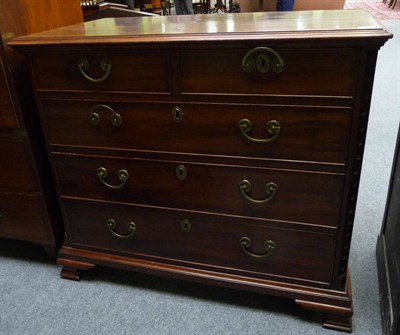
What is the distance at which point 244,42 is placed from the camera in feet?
2.71

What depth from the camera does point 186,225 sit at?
1.11 m

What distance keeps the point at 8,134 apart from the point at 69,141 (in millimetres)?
222

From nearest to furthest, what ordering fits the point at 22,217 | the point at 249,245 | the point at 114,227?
the point at 249,245 → the point at 114,227 → the point at 22,217

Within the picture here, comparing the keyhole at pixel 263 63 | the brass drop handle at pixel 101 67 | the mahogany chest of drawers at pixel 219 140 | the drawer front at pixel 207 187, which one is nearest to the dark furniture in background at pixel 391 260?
the mahogany chest of drawers at pixel 219 140

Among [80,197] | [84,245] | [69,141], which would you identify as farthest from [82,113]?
[84,245]

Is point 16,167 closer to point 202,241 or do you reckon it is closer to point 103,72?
point 103,72

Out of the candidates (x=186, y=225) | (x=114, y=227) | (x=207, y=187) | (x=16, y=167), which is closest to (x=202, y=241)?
(x=186, y=225)

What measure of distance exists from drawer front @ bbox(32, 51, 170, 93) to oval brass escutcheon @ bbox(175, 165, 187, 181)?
0.68ft

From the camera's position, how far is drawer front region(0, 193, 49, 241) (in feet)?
4.16

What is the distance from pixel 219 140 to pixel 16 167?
676 mm

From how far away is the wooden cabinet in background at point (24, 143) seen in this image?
3.61 feet

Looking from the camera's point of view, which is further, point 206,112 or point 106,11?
point 106,11

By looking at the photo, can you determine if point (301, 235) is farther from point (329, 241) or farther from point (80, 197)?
point (80, 197)

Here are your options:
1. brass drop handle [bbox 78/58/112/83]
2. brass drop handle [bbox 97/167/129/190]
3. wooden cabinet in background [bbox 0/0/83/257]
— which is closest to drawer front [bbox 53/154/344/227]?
brass drop handle [bbox 97/167/129/190]
